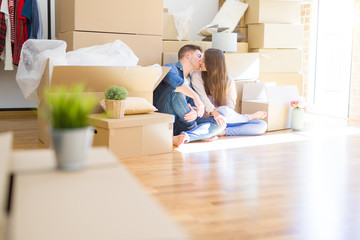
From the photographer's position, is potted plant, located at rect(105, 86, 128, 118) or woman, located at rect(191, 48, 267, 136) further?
woman, located at rect(191, 48, 267, 136)

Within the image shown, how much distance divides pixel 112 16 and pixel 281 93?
1.57m

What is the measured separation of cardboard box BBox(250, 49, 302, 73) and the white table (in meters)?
3.60

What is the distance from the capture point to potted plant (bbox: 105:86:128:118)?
2.56 meters

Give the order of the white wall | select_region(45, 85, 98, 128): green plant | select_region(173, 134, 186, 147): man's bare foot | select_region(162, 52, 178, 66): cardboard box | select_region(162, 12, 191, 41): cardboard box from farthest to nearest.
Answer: the white wall
select_region(162, 12, 191, 41): cardboard box
select_region(162, 52, 178, 66): cardboard box
select_region(173, 134, 186, 147): man's bare foot
select_region(45, 85, 98, 128): green plant

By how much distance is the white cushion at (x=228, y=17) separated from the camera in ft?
14.4

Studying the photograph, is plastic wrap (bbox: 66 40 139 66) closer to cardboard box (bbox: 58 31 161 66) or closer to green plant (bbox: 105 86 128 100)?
cardboard box (bbox: 58 31 161 66)

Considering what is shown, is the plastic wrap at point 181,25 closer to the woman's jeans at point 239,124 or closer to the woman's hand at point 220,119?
the woman's jeans at point 239,124

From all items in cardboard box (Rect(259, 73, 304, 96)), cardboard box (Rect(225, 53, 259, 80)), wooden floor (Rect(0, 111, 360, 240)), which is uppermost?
cardboard box (Rect(225, 53, 259, 80))

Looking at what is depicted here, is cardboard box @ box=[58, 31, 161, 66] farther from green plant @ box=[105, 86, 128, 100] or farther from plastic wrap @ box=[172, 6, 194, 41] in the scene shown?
green plant @ box=[105, 86, 128, 100]

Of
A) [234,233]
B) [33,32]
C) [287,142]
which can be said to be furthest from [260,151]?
[33,32]

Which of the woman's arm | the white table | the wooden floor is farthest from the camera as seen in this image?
the woman's arm

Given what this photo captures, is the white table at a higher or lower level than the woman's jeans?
higher

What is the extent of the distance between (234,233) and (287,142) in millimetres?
1860

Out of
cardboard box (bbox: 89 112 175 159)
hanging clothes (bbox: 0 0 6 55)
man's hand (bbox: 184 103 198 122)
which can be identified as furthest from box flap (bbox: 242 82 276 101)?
hanging clothes (bbox: 0 0 6 55)
